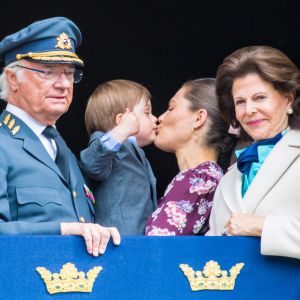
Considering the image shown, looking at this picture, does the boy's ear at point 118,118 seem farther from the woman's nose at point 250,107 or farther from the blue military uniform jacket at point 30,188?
the woman's nose at point 250,107

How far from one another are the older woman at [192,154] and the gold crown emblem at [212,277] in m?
0.48

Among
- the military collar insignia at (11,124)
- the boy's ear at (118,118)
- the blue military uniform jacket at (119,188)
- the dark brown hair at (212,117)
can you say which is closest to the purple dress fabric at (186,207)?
the blue military uniform jacket at (119,188)

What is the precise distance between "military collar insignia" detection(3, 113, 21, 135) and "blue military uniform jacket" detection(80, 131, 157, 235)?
341 mm

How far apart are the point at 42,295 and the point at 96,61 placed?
195cm

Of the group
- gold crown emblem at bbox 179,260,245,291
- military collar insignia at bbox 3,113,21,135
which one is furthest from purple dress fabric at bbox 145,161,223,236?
military collar insignia at bbox 3,113,21,135

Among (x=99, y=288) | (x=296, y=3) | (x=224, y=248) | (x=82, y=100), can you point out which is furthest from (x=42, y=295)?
(x=296, y=3)

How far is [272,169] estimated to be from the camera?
3.54 meters

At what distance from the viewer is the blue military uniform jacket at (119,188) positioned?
13.1 feet

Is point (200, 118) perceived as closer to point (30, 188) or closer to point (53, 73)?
point (53, 73)

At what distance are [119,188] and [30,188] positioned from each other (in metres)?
0.58

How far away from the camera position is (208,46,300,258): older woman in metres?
3.40

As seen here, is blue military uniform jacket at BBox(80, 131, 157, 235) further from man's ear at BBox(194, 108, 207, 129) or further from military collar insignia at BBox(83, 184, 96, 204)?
man's ear at BBox(194, 108, 207, 129)

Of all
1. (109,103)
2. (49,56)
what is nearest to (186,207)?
(109,103)

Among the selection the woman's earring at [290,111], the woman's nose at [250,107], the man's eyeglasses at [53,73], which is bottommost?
the woman's earring at [290,111]
